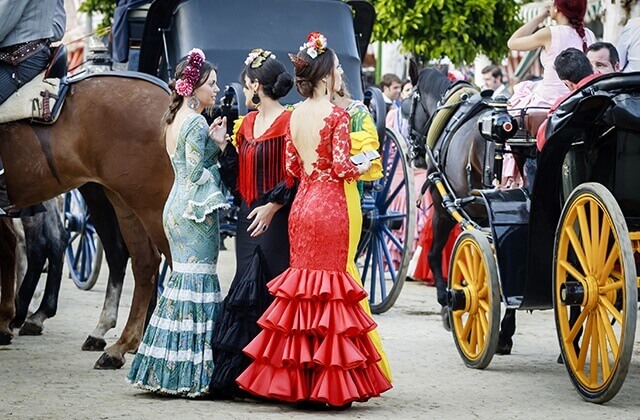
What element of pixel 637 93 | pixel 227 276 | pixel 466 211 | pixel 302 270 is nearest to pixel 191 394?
pixel 302 270

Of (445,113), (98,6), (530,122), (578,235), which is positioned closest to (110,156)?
(530,122)

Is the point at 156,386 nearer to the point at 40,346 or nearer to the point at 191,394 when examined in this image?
the point at 191,394

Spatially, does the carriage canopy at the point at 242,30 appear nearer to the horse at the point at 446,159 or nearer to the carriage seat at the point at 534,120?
the horse at the point at 446,159

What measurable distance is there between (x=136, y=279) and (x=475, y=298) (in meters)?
2.12

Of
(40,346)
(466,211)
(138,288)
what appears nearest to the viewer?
(138,288)

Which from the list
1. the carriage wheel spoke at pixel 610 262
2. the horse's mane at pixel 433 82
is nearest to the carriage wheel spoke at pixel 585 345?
the carriage wheel spoke at pixel 610 262

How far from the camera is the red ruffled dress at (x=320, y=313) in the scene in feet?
21.1

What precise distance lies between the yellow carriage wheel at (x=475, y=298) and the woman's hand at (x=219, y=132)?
1.82 meters

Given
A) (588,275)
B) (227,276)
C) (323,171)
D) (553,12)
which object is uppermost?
(553,12)

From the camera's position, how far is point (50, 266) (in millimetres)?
9859

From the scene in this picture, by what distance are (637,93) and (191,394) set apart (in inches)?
108

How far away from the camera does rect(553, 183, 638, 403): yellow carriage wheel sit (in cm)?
620

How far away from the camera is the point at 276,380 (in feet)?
21.4

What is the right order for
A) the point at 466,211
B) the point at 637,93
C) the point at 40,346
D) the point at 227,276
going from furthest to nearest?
the point at 227,276, the point at 466,211, the point at 40,346, the point at 637,93
